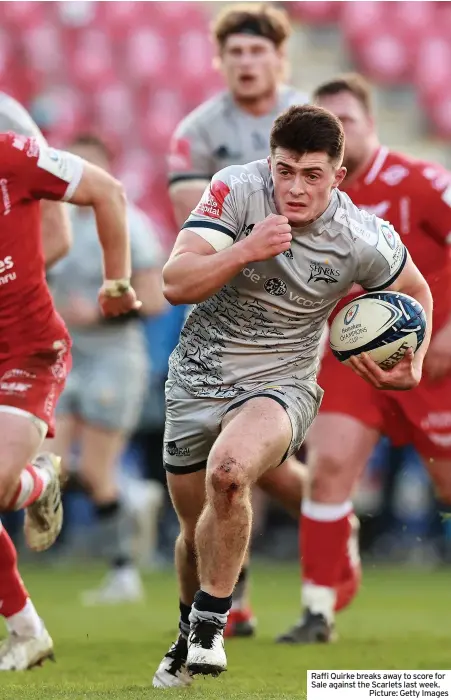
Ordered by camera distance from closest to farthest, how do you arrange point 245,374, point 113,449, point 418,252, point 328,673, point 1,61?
point 328,673 < point 245,374 < point 418,252 < point 113,449 < point 1,61

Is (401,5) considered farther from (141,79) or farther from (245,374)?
(245,374)

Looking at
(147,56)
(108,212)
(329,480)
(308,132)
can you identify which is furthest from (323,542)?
(147,56)

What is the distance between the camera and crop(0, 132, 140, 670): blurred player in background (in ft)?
17.6

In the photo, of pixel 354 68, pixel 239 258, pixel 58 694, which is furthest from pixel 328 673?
pixel 354 68

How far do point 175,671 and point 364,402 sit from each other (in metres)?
2.12

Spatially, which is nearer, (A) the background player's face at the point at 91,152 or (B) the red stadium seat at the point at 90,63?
(A) the background player's face at the point at 91,152

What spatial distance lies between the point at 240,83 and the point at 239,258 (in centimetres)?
299

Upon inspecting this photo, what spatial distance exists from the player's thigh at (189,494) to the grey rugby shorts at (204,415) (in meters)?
0.03

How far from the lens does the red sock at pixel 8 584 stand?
554 centimetres

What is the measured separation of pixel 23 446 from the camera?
5.43 meters

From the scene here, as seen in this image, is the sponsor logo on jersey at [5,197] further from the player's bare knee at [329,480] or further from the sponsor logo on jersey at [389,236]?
the player's bare knee at [329,480]

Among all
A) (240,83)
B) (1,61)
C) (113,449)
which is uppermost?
(1,61)

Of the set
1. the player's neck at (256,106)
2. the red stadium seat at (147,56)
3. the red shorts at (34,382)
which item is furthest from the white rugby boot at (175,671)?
the red stadium seat at (147,56)
